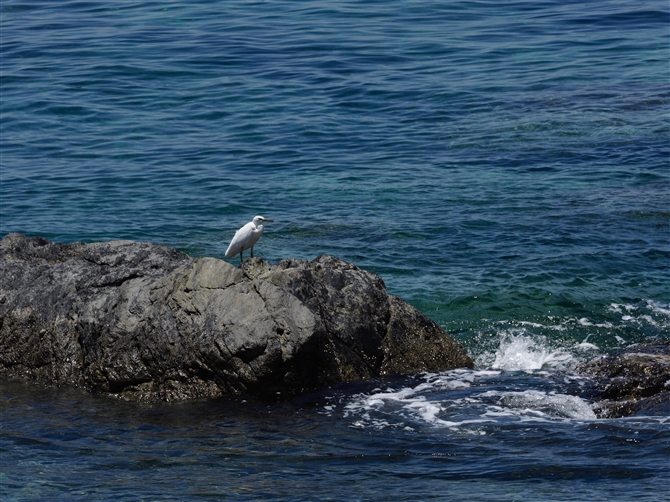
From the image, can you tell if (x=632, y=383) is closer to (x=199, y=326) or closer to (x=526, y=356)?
(x=526, y=356)

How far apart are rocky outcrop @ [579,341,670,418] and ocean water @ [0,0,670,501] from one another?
0.68 ft

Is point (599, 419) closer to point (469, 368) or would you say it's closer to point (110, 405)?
point (469, 368)

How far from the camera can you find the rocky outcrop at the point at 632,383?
9.42 meters

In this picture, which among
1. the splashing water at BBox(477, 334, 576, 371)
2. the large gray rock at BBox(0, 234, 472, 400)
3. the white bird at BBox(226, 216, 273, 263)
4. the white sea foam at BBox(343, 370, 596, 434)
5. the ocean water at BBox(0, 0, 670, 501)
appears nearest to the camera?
the ocean water at BBox(0, 0, 670, 501)

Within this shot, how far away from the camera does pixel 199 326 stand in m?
10.1

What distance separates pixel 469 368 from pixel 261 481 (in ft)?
11.5

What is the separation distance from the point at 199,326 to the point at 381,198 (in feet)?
26.4

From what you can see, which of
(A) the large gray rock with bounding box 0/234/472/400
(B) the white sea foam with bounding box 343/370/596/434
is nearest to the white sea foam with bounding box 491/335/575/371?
(A) the large gray rock with bounding box 0/234/472/400

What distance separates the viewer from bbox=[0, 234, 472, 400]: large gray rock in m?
10.0

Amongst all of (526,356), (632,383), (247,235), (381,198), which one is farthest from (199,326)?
(381,198)

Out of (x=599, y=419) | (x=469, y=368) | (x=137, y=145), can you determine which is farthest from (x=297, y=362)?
(x=137, y=145)

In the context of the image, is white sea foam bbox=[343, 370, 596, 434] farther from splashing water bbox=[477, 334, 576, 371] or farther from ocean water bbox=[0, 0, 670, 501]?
splashing water bbox=[477, 334, 576, 371]

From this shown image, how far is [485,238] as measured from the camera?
15594 mm

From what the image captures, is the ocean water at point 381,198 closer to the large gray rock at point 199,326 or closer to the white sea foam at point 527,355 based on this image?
the white sea foam at point 527,355
